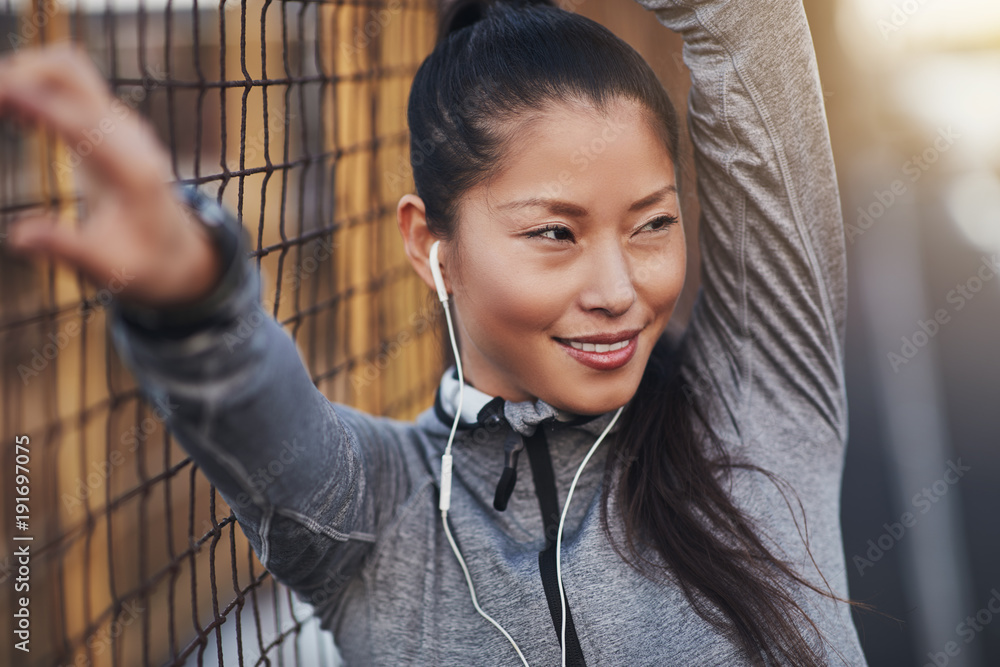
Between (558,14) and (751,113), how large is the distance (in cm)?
30

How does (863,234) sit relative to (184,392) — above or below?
below

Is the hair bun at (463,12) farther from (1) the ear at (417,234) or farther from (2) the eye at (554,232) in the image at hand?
(2) the eye at (554,232)

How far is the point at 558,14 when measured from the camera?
3.74 feet

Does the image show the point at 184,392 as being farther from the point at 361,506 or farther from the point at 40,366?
the point at 40,366

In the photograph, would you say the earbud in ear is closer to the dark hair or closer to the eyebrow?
the dark hair

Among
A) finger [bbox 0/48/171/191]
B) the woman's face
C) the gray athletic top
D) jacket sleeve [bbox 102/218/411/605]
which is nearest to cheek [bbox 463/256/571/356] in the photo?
the woman's face

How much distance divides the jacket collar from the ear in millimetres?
155

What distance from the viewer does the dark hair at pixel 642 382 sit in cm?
102

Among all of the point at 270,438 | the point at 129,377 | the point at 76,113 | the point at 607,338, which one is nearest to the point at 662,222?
the point at 607,338

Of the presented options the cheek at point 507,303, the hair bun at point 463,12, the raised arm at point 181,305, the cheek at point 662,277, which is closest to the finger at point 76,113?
the raised arm at point 181,305

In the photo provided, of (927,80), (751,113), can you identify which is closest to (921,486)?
(751,113)

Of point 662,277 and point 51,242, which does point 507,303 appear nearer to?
point 662,277

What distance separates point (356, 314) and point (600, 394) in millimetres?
1364

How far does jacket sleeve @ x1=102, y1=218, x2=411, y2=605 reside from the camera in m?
0.62
